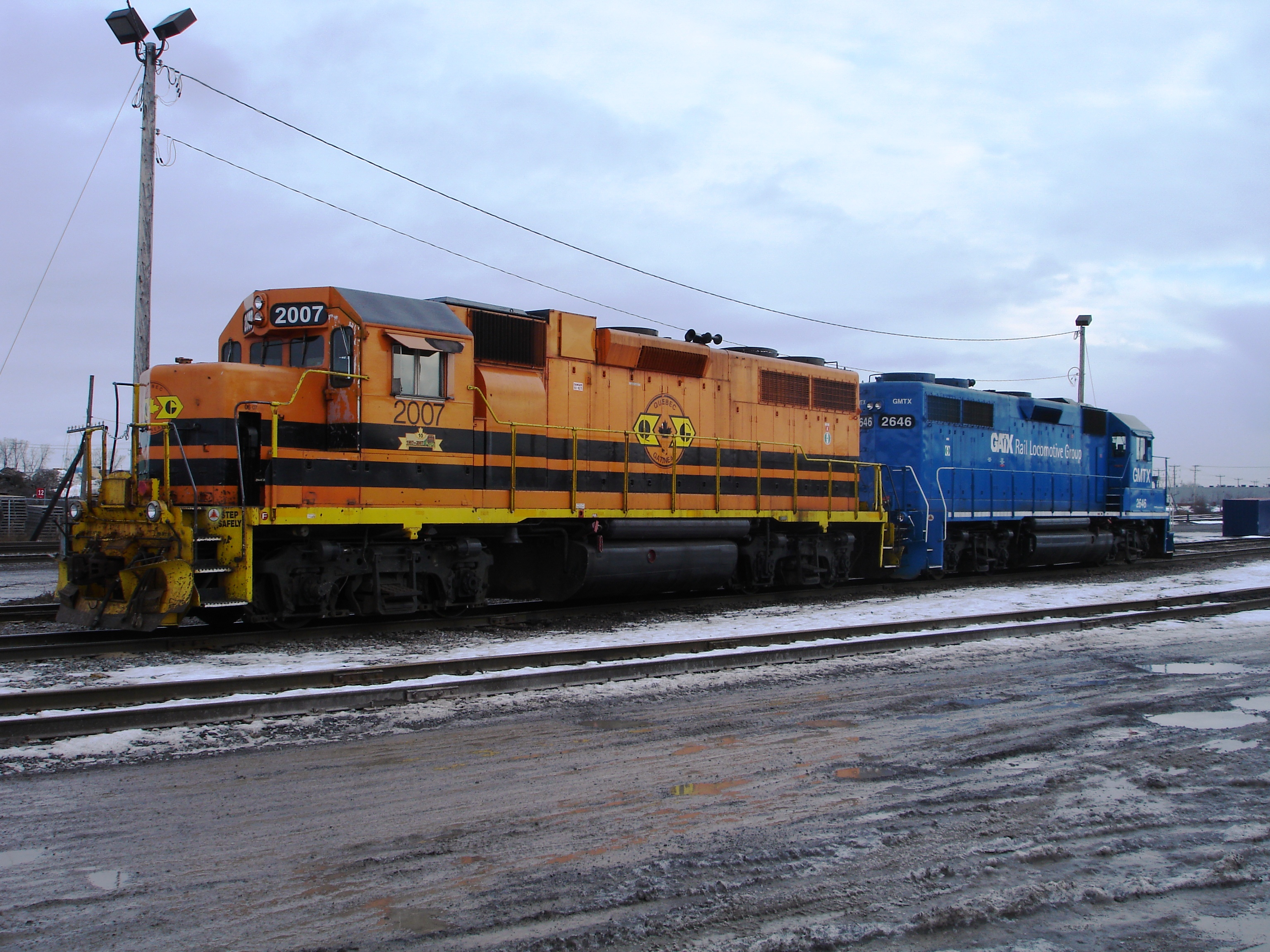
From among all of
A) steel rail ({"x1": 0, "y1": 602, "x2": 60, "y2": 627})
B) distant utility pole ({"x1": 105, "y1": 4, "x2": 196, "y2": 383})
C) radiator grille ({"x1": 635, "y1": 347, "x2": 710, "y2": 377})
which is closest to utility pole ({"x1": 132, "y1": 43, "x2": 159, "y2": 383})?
distant utility pole ({"x1": 105, "y1": 4, "x2": 196, "y2": 383})

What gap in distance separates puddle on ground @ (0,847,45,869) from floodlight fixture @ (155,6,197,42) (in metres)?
12.8

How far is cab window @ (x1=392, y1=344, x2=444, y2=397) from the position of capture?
10172 mm

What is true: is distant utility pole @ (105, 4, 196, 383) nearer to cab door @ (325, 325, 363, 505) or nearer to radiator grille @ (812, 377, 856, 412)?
cab door @ (325, 325, 363, 505)

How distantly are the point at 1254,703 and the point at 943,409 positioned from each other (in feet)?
37.5

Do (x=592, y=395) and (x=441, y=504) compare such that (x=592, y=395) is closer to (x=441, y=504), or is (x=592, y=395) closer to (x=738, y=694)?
(x=441, y=504)

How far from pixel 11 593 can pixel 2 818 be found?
485 inches

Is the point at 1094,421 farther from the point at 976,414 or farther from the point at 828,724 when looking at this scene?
the point at 828,724

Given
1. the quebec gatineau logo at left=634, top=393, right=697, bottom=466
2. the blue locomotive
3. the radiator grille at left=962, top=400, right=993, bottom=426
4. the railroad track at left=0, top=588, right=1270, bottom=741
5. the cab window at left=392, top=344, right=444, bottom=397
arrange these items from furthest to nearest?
the radiator grille at left=962, top=400, right=993, bottom=426, the blue locomotive, the quebec gatineau logo at left=634, top=393, right=697, bottom=466, the cab window at left=392, top=344, right=444, bottom=397, the railroad track at left=0, top=588, right=1270, bottom=741

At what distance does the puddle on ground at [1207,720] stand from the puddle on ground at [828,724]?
6.87 feet

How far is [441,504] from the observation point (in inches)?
421

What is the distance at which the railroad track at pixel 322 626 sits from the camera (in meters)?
8.92

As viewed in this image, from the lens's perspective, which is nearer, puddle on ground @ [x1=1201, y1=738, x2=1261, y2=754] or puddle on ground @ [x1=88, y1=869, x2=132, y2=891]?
puddle on ground @ [x1=88, y1=869, x2=132, y2=891]

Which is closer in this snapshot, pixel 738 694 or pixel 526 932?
pixel 526 932

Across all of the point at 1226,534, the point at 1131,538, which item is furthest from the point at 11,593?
the point at 1226,534
